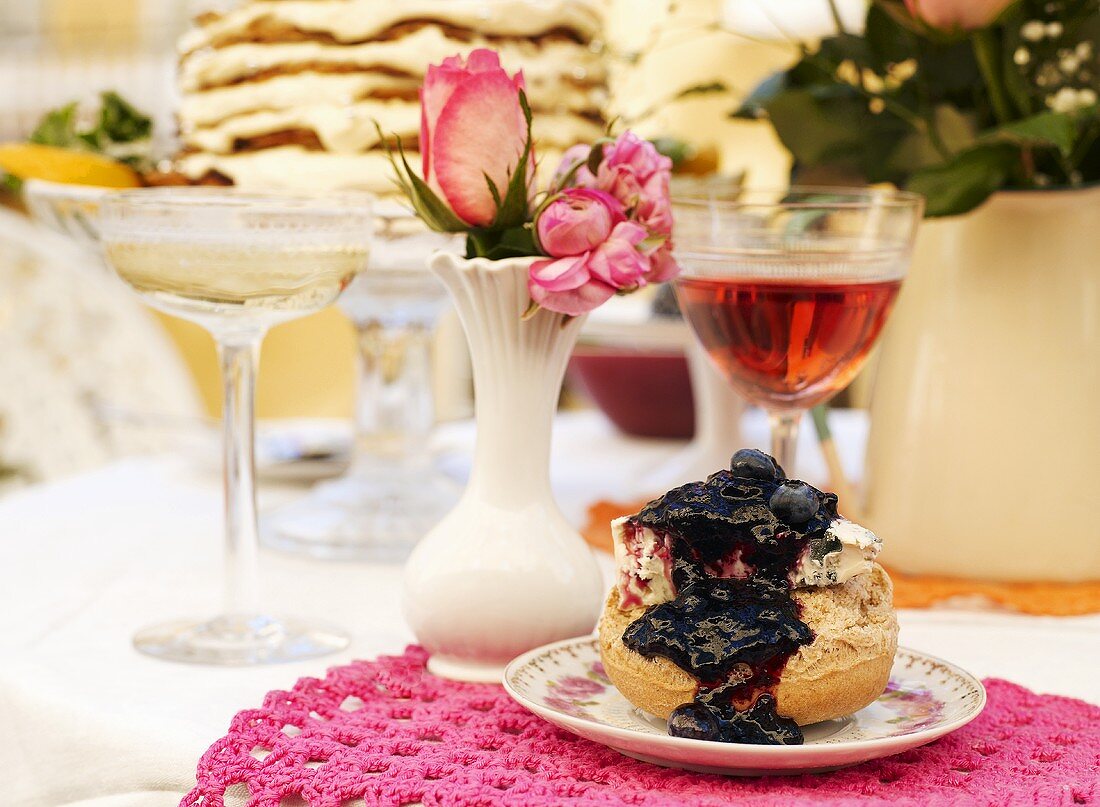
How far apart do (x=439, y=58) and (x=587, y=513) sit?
364 mm

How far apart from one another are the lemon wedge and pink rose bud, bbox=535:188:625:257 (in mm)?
471

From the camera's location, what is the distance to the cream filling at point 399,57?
0.83 m

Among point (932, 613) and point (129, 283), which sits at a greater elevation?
point (129, 283)

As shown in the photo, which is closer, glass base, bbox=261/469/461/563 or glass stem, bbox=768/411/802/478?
glass stem, bbox=768/411/802/478

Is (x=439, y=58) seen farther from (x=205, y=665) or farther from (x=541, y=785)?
(x=541, y=785)

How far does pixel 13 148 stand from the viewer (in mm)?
869

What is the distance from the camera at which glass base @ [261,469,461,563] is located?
860 millimetres

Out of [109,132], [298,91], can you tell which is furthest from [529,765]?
[109,132]

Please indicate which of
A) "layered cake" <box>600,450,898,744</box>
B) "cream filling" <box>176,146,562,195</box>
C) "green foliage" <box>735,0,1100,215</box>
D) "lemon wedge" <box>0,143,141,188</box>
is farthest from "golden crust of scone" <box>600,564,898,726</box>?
"lemon wedge" <box>0,143,141,188</box>

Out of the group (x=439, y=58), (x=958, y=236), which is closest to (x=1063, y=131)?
(x=958, y=236)

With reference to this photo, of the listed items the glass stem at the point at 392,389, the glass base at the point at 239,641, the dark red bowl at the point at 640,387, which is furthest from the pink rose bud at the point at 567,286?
the dark red bowl at the point at 640,387

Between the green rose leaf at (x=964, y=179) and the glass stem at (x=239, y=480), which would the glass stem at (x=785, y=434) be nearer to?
the green rose leaf at (x=964, y=179)

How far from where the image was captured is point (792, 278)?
25.6 inches

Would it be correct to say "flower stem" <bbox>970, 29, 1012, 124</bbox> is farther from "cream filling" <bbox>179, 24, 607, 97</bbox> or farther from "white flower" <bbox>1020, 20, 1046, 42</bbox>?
"cream filling" <bbox>179, 24, 607, 97</bbox>
